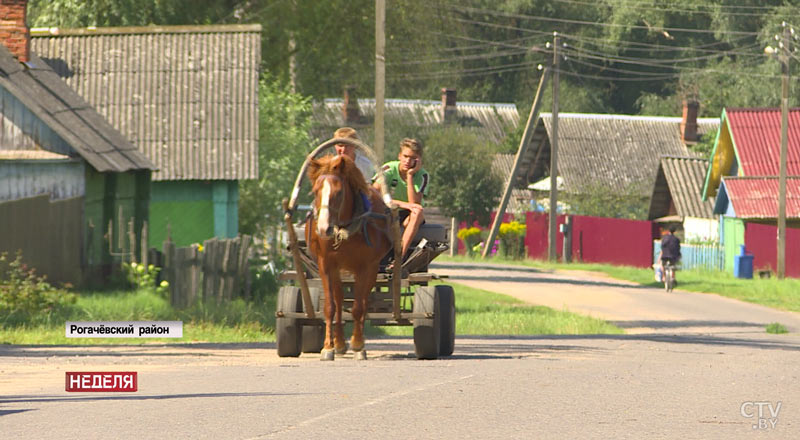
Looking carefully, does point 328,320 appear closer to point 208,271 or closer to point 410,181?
point 410,181

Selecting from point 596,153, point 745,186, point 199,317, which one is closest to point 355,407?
point 199,317

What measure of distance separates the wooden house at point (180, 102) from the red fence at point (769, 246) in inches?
924

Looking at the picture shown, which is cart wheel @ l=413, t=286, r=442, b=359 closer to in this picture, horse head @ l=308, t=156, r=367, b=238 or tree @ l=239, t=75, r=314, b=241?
horse head @ l=308, t=156, r=367, b=238

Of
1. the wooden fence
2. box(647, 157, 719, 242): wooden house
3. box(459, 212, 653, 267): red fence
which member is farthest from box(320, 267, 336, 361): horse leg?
box(647, 157, 719, 242): wooden house

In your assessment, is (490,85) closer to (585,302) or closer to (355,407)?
(585,302)

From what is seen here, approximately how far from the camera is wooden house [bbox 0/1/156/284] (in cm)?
2233

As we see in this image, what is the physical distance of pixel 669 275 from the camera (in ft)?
128

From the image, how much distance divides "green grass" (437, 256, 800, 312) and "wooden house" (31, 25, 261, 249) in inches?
511

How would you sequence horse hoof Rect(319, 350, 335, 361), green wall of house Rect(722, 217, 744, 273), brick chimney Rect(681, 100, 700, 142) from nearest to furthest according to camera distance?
horse hoof Rect(319, 350, 335, 361) < green wall of house Rect(722, 217, 744, 273) < brick chimney Rect(681, 100, 700, 142)

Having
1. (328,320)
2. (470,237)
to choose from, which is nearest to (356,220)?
(328,320)

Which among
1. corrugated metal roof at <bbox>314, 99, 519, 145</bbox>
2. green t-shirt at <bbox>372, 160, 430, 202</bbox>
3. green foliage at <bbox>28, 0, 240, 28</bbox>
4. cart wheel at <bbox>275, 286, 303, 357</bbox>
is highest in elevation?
corrugated metal roof at <bbox>314, 99, 519, 145</bbox>

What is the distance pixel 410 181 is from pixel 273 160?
21.3 meters

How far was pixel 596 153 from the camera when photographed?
74.8 meters

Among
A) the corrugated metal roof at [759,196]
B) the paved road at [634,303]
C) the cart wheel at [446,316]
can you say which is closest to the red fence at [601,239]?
the corrugated metal roof at [759,196]
